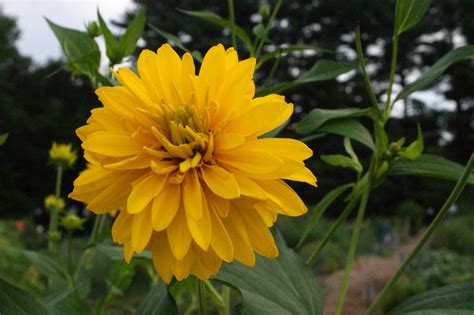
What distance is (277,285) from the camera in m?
0.48

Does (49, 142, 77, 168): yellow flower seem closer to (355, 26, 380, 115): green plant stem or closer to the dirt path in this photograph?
(355, 26, 380, 115): green plant stem

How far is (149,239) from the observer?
0.34 metres

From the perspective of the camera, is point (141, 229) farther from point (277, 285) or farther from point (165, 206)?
point (277, 285)

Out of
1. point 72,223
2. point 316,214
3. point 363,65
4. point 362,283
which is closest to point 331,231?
point 316,214

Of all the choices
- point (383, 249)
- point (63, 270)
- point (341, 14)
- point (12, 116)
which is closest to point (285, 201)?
point (63, 270)

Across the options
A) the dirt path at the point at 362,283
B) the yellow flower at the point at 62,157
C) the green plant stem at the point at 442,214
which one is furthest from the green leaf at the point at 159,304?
the dirt path at the point at 362,283

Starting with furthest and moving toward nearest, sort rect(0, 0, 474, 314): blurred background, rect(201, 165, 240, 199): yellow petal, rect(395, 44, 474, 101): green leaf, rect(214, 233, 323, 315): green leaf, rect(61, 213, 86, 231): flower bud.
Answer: rect(0, 0, 474, 314): blurred background < rect(61, 213, 86, 231): flower bud < rect(395, 44, 474, 101): green leaf < rect(214, 233, 323, 315): green leaf < rect(201, 165, 240, 199): yellow petal

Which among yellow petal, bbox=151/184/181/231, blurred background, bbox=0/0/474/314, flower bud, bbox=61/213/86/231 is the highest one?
yellow petal, bbox=151/184/181/231

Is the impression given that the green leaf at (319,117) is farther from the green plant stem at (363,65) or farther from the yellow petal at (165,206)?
the yellow petal at (165,206)

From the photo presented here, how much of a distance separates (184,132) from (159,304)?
6.2 inches

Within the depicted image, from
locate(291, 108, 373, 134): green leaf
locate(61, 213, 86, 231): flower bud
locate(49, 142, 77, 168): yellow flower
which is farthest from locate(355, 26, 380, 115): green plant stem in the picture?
locate(49, 142, 77, 168): yellow flower

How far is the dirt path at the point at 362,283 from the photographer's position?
3.74 meters

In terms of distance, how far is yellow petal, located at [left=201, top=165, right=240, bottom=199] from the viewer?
321 mm

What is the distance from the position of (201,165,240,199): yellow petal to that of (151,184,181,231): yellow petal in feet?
0.07
